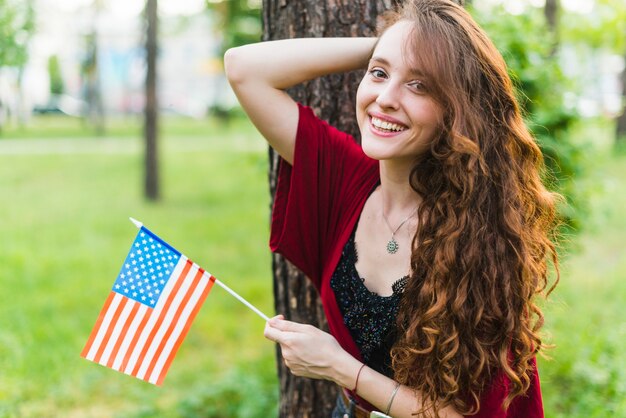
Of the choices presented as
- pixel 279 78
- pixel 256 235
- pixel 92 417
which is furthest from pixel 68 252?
pixel 279 78

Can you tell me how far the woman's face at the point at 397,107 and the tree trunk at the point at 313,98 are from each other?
0.81 metres

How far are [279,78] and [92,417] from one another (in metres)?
3.38

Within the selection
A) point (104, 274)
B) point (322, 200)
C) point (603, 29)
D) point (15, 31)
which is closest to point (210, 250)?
point (104, 274)

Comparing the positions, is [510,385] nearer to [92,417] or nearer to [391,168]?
[391,168]

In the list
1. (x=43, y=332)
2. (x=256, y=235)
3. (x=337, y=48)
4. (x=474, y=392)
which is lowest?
(x=256, y=235)

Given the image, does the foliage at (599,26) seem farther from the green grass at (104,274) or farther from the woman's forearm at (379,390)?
the woman's forearm at (379,390)

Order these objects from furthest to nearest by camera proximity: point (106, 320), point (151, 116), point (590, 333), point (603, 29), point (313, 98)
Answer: point (603, 29), point (151, 116), point (590, 333), point (313, 98), point (106, 320)

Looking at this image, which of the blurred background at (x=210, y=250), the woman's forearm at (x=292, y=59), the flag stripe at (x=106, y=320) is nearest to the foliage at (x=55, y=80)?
the blurred background at (x=210, y=250)

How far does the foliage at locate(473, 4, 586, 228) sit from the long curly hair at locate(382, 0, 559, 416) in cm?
285

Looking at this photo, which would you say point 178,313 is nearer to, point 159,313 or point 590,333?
point 159,313

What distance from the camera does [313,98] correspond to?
2701 mm

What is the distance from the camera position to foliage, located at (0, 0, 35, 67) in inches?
204

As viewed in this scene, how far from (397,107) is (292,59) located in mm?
428

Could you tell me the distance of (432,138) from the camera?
1796 millimetres
